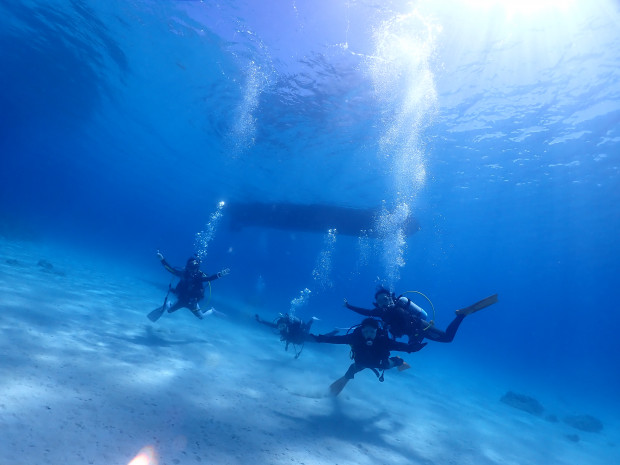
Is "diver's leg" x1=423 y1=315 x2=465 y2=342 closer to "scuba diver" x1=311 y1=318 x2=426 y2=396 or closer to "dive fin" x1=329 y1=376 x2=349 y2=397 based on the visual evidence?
"scuba diver" x1=311 y1=318 x2=426 y2=396

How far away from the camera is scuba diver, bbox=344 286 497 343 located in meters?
6.79

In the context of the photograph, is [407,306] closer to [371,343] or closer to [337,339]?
[371,343]

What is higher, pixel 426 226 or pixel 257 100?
pixel 426 226

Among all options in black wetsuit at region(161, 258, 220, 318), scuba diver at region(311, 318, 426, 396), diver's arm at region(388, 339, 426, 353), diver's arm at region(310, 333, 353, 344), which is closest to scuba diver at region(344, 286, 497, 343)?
diver's arm at region(388, 339, 426, 353)

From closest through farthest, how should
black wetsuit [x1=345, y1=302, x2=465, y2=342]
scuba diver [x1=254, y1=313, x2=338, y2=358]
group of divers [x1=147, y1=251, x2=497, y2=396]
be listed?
group of divers [x1=147, y1=251, x2=497, y2=396]
black wetsuit [x1=345, y1=302, x2=465, y2=342]
scuba diver [x1=254, y1=313, x2=338, y2=358]

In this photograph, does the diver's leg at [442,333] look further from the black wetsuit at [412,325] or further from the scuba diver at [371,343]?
the scuba diver at [371,343]

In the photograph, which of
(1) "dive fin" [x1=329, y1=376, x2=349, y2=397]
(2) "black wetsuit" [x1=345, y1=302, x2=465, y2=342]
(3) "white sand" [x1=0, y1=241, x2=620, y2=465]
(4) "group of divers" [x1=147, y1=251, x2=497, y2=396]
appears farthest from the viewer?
(1) "dive fin" [x1=329, y1=376, x2=349, y2=397]

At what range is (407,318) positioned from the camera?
6.86 meters

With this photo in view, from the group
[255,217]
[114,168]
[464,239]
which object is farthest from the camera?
[114,168]

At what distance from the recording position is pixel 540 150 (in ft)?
61.3

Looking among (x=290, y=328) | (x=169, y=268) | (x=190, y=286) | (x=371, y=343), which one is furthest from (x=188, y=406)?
(x=290, y=328)

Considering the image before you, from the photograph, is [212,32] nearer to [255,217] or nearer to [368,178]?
[368,178]

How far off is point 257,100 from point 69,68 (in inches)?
591

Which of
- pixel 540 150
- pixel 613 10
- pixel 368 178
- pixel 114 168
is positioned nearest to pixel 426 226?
pixel 368 178
